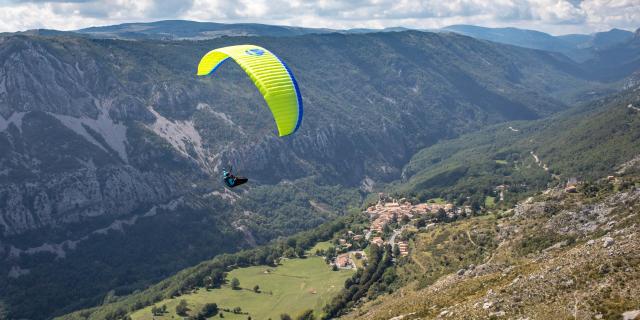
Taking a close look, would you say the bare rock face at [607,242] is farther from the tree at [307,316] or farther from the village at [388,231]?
the village at [388,231]

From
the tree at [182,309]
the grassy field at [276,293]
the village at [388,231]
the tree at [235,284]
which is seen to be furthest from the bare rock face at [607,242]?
the tree at [235,284]

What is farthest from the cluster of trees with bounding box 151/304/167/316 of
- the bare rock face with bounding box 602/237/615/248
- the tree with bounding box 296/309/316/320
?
the bare rock face with bounding box 602/237/615/248

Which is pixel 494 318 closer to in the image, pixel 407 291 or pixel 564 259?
pixel 564 259

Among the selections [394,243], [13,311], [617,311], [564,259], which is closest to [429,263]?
[394,243]

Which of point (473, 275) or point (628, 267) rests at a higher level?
point (628, 267)

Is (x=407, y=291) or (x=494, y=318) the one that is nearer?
(x=494, y=318)

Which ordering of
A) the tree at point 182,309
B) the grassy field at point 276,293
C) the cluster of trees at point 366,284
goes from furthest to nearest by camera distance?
the tree at point 182,309 < the grassy field at point 276,293 < the cluster of trees at point 366,284

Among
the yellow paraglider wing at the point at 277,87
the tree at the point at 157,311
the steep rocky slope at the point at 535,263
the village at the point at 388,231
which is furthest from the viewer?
the village at the point at 388,231
